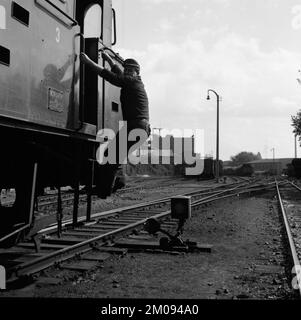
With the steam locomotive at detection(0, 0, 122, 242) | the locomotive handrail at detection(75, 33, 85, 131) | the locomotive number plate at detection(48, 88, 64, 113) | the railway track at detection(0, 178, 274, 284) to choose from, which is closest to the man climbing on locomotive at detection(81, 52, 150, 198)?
the steam locomotive at detection(0, 0, 122, 242)

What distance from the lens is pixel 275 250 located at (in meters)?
6.22

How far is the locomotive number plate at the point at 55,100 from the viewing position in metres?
4.44

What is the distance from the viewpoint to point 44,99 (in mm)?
4312

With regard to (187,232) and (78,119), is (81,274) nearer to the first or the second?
(78,119)

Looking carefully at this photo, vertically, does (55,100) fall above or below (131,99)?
below

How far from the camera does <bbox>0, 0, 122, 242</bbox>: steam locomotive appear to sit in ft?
12.4

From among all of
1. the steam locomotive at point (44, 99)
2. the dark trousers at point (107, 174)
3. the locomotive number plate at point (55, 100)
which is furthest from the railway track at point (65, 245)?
the locomotive number plate at point (55, 100)

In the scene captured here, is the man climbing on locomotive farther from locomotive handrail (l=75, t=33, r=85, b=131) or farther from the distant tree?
the distant tree

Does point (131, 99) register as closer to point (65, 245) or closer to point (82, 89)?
point (82, 89)

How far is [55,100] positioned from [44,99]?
0.87ft

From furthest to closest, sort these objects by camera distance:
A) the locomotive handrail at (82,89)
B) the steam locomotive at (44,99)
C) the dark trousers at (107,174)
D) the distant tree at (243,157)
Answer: the distant tree at (243,157), the dark trousers at (107,174), the locomotive handrail at (82,89), the steam locomotive at (44,99)

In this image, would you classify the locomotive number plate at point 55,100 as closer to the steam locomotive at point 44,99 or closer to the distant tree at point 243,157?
the steam locomotive at point 44,99

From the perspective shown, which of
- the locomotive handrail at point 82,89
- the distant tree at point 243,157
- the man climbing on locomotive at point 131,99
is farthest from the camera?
the distant tree at point 243,157

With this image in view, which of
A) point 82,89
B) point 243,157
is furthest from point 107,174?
point 243,157
